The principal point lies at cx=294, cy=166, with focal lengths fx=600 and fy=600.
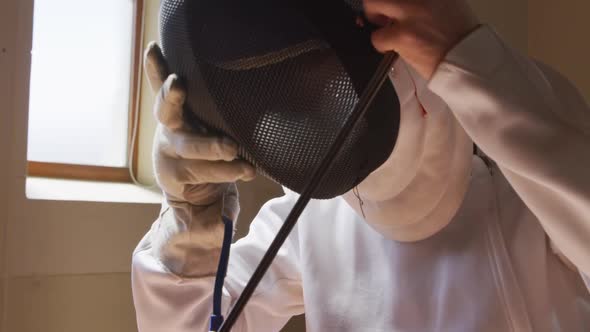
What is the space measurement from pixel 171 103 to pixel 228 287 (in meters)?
0.35

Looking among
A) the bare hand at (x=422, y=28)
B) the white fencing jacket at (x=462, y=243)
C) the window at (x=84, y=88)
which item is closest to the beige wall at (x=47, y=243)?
the window at (x=84, y=88)

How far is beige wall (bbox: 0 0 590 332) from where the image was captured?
1.09 metres

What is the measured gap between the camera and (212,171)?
0.62m

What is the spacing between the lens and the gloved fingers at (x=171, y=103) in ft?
1.84

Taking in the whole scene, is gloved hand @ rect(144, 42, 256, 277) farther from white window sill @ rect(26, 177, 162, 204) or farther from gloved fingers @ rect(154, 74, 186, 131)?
Answer: white window sill @ rect(26, 177, 162, 204)

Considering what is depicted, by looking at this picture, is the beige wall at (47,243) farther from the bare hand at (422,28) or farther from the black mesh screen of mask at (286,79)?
the bare hand at (422,28)

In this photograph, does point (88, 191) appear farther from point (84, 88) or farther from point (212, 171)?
point (212, 171)

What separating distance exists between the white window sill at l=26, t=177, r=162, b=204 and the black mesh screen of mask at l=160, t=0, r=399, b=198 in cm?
75

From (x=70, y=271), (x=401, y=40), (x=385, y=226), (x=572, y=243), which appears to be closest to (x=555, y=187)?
(x=572, y=243)

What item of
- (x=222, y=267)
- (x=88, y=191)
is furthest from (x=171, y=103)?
(x=88, y=191)

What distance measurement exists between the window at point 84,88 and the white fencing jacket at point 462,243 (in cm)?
71

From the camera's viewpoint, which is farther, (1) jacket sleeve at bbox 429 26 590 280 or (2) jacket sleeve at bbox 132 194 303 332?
(2) jacket sleeve at bbox 132 194 303 332

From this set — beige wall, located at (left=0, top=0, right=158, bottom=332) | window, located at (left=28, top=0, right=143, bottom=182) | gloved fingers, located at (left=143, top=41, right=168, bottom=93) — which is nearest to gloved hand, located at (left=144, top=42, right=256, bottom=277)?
gloved fingers, located at (left=143, top=41, right=168, bottom=93)

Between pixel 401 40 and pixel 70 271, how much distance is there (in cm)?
94
